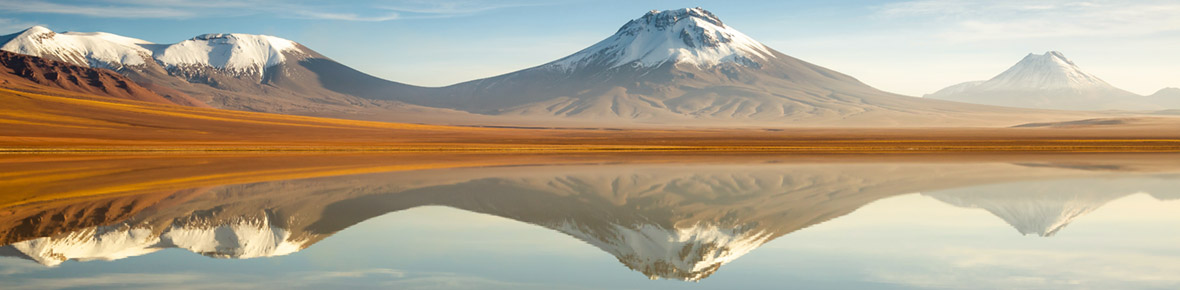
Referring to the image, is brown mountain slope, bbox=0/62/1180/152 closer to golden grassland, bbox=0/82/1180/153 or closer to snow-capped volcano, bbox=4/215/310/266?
golden grassland, bbox=0/82/1180/153

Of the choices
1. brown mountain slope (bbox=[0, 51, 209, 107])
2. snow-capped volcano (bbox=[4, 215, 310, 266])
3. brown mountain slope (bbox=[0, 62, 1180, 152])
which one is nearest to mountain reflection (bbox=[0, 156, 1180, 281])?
snow-capped volcano (bbox=[4, 215, 310, 266])

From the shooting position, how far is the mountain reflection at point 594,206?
12828mm

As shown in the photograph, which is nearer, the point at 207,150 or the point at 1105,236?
the point at 1105,236

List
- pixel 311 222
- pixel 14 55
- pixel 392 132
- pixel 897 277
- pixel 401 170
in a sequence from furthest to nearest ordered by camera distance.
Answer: pixel 14 55 → pixel 392 132 → pixel 401 170 → pixel 311 222 → pixel 897 277

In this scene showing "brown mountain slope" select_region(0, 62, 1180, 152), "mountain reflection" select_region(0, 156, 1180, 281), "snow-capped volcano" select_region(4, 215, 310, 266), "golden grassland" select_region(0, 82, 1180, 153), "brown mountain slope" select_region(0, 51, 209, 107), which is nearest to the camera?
"snow-capped volcano" select_region(4, 215, 310, 266)

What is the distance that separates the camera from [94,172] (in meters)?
29.6

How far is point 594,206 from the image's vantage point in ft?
61.5

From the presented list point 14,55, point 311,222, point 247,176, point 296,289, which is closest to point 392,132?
point 247,176

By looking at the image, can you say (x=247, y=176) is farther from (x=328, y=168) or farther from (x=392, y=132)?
(x=392, y=132)

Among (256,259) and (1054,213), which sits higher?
(1054,213)

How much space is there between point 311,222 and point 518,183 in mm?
10463

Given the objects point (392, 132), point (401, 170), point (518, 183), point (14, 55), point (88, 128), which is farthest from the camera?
point (14, 55)

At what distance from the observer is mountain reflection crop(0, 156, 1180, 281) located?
42.1ft

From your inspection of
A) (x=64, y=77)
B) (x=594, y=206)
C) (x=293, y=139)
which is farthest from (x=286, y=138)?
(x=64, y=77)
